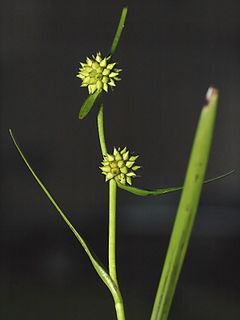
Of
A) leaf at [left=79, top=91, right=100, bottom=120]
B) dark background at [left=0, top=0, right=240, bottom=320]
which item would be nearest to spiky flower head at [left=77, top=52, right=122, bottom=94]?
leaf at [left=79, top=91, right=100, bottom=120]

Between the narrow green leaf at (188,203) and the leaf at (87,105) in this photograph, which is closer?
the narrow green leaf at (188,203)

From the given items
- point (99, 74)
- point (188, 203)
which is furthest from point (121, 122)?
point (188, 203)

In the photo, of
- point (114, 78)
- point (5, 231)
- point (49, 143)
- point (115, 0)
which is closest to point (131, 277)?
point (5, 231)

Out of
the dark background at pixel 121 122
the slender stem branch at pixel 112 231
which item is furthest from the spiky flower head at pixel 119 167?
the dark background at pixel 121 122

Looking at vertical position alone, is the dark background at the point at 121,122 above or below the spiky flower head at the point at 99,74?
above

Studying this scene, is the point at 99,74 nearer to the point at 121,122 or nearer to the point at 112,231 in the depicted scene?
the point at 112,231

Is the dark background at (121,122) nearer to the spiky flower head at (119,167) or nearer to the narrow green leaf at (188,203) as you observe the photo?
the spiky flower head at (119,167)

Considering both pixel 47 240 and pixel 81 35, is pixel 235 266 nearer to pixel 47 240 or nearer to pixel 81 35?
pixel 47 240

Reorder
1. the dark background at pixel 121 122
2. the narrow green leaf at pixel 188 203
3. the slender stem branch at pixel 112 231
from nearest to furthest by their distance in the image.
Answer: the narrow green leaf at pixel 188 203 → the slender stem branch at pixel 112 231 → the dark background at pixel 121 122
